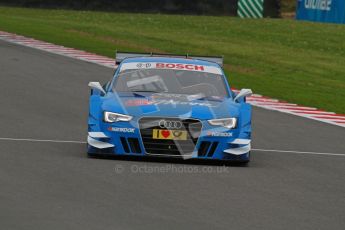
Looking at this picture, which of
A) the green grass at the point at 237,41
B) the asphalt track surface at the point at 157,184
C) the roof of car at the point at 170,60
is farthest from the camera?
the green grass at the point at 237,41

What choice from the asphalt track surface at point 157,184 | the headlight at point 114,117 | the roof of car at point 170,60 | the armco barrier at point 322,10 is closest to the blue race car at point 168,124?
the headlight at point 114,117

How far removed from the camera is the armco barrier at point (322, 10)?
149 feet

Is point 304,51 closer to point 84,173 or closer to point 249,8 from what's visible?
point 249,8

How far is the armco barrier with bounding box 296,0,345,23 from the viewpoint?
45344 mm

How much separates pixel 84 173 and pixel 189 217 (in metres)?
2.53

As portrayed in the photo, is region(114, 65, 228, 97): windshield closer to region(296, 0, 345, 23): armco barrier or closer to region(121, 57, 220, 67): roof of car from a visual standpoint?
region(121, 57, 220, 67): roof of car

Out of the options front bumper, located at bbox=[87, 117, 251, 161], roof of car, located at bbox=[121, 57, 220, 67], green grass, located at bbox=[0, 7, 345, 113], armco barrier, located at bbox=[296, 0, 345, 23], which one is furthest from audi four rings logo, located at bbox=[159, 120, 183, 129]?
armco barrier, located at bbox=[296, 0, 345, 23]

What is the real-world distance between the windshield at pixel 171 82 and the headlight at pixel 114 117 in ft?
3.56

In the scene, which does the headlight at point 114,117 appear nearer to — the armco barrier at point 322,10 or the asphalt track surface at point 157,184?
the asphalt track surface at point 157,184

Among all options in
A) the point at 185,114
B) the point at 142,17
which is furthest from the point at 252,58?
the point at 185,114

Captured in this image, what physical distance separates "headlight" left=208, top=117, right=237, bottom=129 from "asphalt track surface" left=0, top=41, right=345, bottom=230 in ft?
1.79

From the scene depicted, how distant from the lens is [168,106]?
1328cm

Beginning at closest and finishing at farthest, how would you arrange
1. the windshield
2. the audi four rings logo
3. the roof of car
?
1. the audi four rings logo
2. the windshield
3. the roof of car

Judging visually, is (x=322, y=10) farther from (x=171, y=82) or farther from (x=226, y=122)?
(x=226, y=122)
